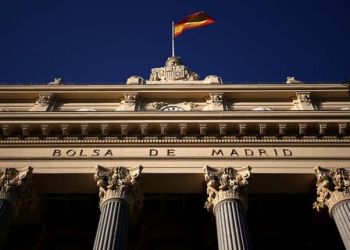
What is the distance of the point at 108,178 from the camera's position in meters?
21.3

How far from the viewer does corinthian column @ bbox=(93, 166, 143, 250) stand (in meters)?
18.4

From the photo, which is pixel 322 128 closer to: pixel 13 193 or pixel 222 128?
pixel 222 128

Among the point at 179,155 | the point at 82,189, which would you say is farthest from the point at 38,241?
the point at 179,155

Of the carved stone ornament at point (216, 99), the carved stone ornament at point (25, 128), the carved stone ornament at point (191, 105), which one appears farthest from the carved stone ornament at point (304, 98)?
the carved stone ornament at point (25, 128)

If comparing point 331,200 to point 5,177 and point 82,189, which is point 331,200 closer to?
point 82,189

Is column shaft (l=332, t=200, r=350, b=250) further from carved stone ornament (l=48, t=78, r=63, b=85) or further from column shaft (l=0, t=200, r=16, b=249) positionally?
carved stone ornament (l=48, t=78, r=63, b=85)

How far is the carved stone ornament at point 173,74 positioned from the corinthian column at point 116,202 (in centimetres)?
1140

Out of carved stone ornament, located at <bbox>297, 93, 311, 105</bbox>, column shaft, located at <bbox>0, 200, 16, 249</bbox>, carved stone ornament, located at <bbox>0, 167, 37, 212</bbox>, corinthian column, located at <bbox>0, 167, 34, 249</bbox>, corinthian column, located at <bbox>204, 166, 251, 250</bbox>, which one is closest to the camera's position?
corinthian column, located at <bbox>204, 166, 251, 250</bbox>

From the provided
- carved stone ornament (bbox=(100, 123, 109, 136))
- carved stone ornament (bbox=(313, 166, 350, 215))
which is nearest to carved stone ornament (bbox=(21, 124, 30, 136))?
carved stone ornament (bbox=(100, 123, 109, 136))

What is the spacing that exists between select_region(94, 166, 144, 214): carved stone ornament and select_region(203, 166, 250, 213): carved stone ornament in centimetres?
333

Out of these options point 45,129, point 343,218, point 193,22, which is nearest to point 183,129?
point 45,129

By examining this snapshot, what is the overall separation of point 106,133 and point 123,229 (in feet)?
20.9

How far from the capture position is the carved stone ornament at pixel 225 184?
2047 cm

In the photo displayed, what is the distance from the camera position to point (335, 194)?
20516 mm
